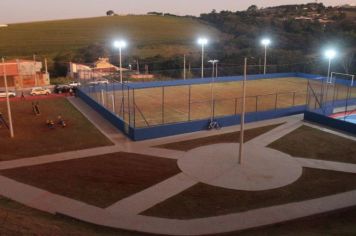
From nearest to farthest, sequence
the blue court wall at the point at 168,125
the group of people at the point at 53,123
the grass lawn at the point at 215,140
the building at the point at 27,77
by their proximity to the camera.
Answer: the grass lawn at the point at 215,140, the blue court wall at the point at 168,125, the group of people at the point at 53,123, the building at the point at 27,77

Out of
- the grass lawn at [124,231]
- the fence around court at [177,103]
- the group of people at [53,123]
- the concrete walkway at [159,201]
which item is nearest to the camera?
the grass lawn at [124,231]

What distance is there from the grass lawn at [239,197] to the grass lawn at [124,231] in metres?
1.55

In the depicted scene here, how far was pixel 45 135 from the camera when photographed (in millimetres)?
24938

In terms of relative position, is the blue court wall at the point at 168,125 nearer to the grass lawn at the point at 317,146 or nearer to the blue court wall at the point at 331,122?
the blue court wall at the point at 331,122

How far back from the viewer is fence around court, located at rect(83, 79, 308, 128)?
29.1 meters

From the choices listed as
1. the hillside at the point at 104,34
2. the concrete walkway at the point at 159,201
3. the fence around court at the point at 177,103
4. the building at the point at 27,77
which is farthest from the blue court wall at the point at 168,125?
the hillside at the point at 104,34

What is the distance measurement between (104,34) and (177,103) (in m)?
72.4

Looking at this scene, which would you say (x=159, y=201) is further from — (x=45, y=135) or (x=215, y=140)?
(x=45, y=135)

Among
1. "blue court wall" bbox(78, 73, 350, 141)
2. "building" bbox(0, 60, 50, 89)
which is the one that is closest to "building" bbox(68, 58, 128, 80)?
"blue court wall" bbox(78, 73, 350, 141)

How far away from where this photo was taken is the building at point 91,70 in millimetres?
42156

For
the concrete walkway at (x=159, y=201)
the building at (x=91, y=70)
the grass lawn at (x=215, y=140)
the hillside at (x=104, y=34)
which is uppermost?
the hillside at (x=104, y=34)

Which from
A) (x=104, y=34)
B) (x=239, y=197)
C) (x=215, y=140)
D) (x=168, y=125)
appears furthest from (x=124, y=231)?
(x=104, y=34)

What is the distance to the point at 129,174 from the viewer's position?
18219mm

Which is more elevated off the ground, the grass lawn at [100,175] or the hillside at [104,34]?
the hillside at [104,34]
